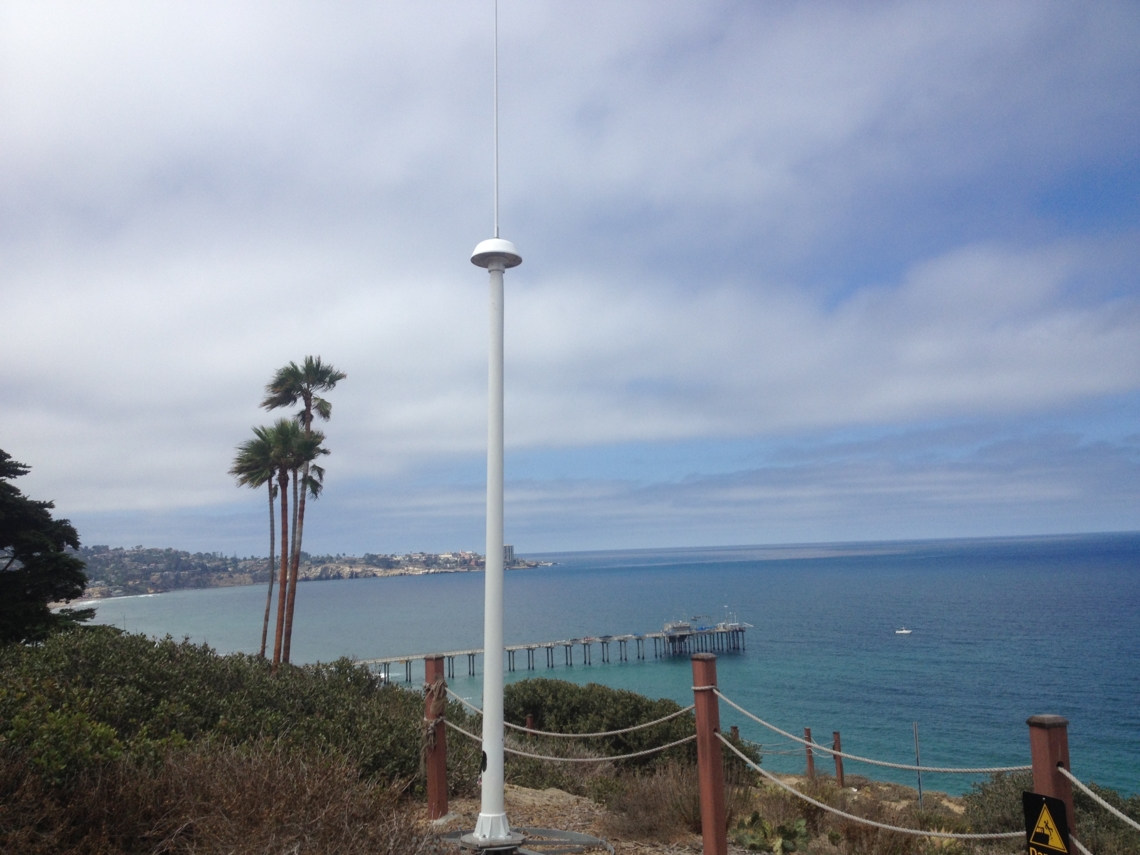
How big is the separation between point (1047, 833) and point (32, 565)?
19.5m

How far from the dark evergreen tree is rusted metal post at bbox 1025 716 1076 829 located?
17843 mm

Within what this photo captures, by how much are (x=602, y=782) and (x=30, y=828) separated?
5475 millimetres

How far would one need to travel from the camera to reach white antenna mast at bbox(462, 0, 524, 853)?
5336 mm

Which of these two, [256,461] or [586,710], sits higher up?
[256,461]

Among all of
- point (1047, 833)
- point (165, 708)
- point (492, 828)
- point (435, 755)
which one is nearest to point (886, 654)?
point (435, 755)

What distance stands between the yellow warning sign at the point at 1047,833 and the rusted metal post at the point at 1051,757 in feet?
0.29

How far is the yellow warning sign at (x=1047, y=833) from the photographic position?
3.28 m

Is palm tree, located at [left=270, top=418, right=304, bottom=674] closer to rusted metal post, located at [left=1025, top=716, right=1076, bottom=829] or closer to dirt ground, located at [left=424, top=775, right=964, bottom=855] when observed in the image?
dirt ground, located at [left=424, top=775, right=964, bottom=855]

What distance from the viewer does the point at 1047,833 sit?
3.33 meters

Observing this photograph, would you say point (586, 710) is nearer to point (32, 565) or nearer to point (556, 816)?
point (556, 816)

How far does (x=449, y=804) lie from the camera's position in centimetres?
706

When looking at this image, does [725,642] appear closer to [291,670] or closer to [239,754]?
[291,670]

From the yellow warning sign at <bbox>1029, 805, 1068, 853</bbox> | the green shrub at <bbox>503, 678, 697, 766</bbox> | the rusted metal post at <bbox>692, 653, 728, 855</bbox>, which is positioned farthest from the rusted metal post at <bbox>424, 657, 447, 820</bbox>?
the green shrub at <bbox>503, 678, 697, 766</bbox>

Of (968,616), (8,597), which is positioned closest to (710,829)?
(8,597)
